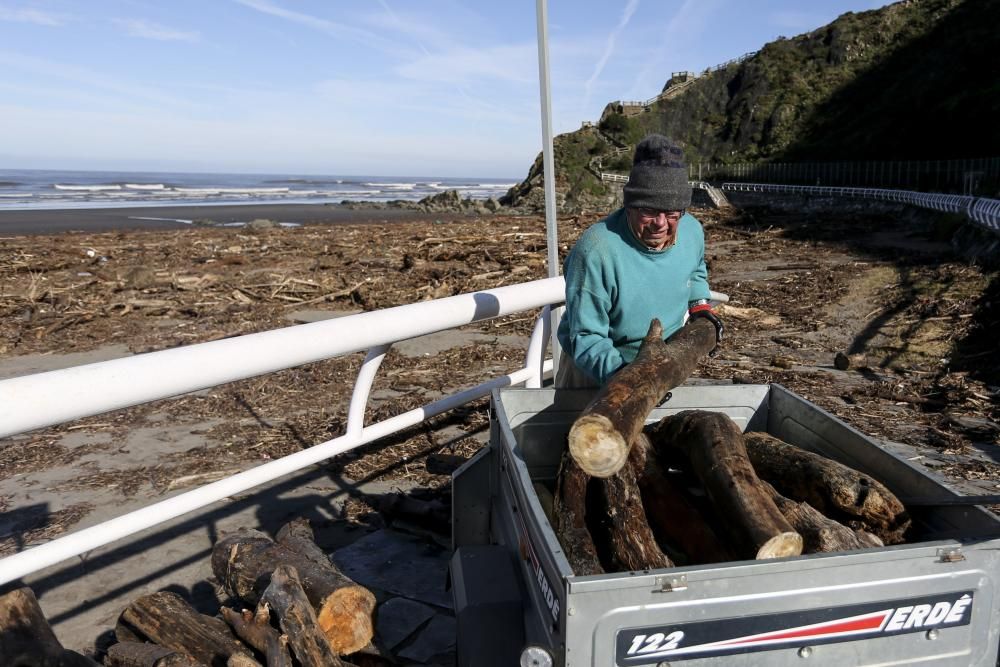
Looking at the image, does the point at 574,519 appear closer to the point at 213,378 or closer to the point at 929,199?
the point at 213,378

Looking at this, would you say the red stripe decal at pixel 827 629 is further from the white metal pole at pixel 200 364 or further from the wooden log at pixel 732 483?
the white metal pole at pixel 200 364

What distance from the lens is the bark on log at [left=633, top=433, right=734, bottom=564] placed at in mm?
2574

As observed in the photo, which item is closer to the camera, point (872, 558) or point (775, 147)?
point (872, 558)

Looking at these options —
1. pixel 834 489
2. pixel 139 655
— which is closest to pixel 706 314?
pixel 834 489

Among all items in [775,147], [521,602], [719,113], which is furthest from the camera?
[719,113]

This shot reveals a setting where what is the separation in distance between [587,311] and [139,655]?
2032 millimetres

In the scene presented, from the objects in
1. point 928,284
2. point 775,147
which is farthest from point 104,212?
point 775,147

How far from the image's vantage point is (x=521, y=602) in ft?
7.92

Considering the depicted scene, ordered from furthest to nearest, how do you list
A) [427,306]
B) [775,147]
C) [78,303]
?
1. [775,147]
2. [78,303]
3. [427,306]

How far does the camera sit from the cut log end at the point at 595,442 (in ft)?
7.81

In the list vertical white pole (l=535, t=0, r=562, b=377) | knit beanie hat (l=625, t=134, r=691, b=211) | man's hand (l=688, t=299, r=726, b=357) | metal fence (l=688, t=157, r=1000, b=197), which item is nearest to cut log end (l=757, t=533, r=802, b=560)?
man's hand (l=688, t=299, r=726, b=357)

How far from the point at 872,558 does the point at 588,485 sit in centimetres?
92

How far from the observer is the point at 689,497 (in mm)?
2893

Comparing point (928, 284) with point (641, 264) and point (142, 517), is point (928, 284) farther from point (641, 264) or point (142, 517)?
point (142, 517)
